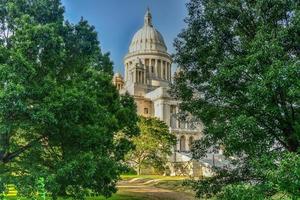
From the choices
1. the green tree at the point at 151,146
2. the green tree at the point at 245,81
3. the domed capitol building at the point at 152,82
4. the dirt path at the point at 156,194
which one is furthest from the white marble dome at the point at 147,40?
the green tree at the point at 245,81

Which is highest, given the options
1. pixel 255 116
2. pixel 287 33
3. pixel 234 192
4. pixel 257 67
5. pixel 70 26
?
pixel 70 26

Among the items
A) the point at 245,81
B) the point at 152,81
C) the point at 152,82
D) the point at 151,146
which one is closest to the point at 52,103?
the point at 245,81

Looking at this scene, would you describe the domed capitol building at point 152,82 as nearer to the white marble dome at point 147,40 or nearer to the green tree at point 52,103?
the white marble dome at point 147,40

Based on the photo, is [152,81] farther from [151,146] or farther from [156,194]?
[156,194]

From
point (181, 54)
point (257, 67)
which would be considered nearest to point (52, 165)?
point (181, 54)

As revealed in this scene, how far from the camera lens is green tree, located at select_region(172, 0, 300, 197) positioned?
50.4ft

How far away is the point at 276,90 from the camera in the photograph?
15.5 m

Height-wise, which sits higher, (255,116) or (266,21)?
(266,21)

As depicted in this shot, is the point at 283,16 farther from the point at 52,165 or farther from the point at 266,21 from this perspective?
the point at 52,165

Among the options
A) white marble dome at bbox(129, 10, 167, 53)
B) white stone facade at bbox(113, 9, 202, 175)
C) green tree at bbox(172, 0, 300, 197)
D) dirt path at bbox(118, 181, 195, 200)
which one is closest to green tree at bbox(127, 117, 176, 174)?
white stone facade at bbox(113, 9, 202, 175)

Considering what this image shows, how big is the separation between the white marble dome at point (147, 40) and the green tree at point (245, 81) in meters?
97.9

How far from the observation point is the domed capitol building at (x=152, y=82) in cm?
9319

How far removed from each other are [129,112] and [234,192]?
10.9m

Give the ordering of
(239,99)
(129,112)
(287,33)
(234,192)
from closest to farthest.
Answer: (234,192), (287,33), (239,99), (129,112)
